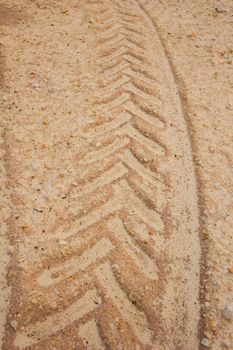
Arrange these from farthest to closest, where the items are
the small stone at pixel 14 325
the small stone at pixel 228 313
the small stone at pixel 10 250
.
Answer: the small stone at pixel 10 250
the small stone at pixel 228 313
the small stone at pixel 14 325

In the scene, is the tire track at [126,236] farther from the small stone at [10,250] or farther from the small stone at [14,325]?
the small stone at [10,250]

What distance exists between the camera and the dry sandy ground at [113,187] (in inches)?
77.2

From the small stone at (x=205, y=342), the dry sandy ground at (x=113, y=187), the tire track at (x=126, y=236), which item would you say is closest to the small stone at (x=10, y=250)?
the dry sandy ground at (x=113, y=187)

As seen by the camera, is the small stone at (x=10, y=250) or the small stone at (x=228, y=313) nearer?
the small stone at (x=228, y=313)

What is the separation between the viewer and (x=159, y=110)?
3.18m

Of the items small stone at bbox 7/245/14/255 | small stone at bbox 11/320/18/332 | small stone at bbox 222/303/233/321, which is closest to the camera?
small stone at bbox 11/320/18/332

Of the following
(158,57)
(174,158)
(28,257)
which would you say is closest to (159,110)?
(174,158)

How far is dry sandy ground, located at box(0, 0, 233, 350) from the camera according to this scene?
6.43ft

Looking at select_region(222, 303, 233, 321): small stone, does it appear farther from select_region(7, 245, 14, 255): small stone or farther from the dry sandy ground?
select_region(7, 245, 14, 255): small stone

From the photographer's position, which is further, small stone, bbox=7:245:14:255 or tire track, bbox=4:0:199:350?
small stone, bbox=7:245:14:255

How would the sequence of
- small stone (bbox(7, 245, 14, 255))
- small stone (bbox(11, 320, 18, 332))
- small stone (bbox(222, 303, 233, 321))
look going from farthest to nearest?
small stone (bbox(7, 245, 14, 255)) → small stone (bbox(222, 303, 233, 321)) → small stone (bbox(11, 320, 18, 332))

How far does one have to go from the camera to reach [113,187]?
255 centimetres

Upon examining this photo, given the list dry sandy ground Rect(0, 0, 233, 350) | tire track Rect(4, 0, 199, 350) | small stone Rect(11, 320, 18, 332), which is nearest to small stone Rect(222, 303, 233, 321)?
dry sandy ground Rect(0, 0, 233, 350)

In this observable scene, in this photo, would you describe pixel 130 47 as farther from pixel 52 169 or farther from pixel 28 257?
pixel 28 257
